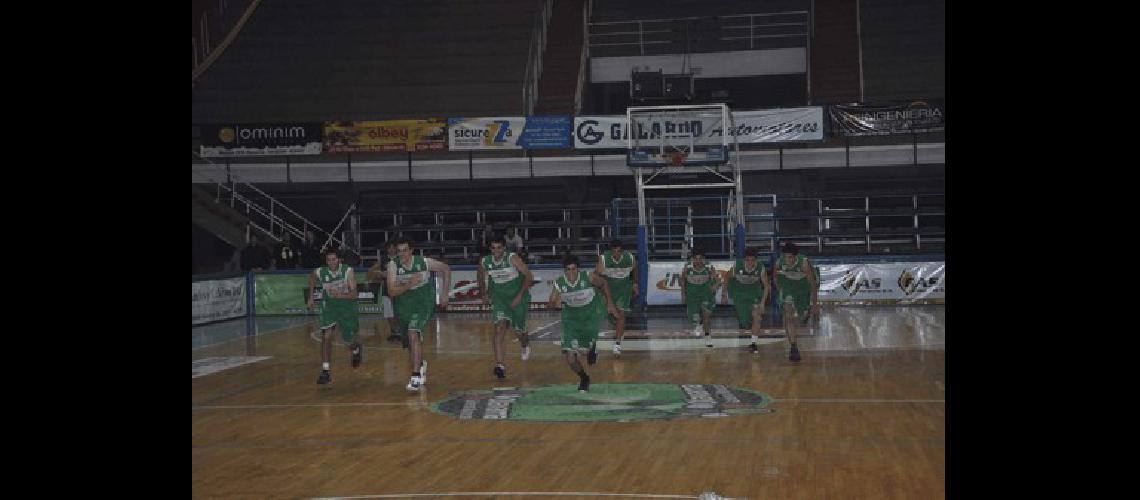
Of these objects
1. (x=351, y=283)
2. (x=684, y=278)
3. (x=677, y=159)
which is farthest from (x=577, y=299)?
(x=677, y=159)

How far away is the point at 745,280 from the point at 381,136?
1435 cm

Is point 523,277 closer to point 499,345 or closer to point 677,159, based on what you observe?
point 499,345

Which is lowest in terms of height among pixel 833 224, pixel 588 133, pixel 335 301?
pixel 335 301

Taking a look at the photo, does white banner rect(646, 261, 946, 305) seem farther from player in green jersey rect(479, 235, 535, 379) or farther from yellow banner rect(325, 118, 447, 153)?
player in green jersey rect(479, 235, 535, 379)

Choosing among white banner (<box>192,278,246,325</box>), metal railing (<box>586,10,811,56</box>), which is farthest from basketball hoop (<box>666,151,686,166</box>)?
metal railing (<box>586,10,811,56</box>)

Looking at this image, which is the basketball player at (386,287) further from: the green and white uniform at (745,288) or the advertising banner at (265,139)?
the green and white uniform at (745,288)

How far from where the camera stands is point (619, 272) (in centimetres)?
1828

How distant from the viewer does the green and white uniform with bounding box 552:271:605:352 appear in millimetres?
12953

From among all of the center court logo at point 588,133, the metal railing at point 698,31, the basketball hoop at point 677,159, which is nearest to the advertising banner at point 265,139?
the center court logo at point 588,133
